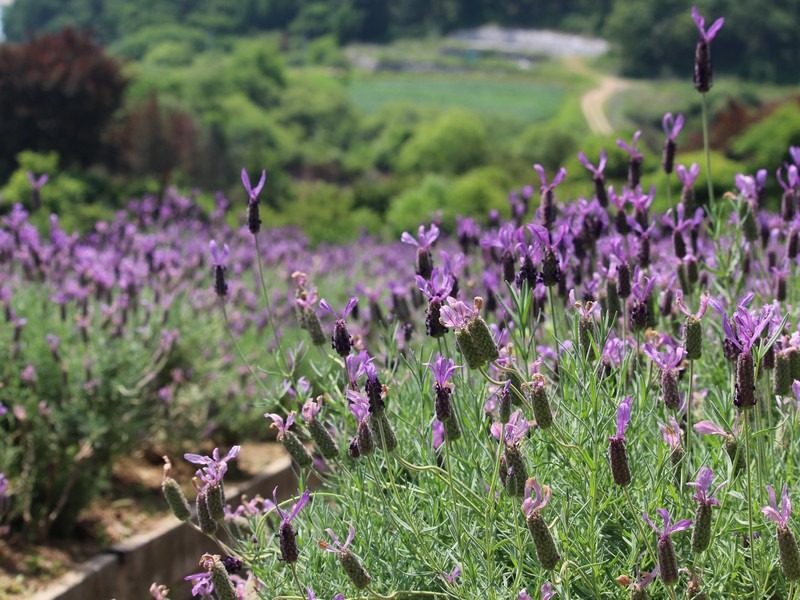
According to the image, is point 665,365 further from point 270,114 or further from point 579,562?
point 270,114

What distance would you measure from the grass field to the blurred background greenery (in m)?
0.26

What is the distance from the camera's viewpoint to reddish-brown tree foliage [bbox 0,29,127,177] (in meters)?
14.9

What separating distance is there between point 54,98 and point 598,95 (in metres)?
42.7

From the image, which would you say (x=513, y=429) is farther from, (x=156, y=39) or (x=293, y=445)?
(x=156, y=39)

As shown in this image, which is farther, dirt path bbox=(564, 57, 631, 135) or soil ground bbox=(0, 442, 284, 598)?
dirt path bbox=(564, 57, 631, 135)

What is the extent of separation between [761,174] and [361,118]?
37.9 meters

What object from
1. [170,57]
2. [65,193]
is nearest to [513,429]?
[65,193]

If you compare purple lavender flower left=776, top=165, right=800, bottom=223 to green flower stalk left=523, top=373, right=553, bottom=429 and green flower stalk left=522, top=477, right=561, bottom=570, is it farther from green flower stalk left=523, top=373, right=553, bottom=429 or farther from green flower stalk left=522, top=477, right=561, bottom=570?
green flower stalk left=522, top=477, right=561, bottom=570

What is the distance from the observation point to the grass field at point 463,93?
49188 mm

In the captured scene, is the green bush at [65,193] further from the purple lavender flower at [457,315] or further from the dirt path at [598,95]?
the dirt path at [598,95]

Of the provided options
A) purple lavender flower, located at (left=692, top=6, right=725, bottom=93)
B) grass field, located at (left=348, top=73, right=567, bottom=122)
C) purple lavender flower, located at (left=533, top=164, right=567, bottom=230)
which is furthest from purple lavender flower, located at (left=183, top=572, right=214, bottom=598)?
grass field, located at (left=348, top=73, right=567, bottom=122)

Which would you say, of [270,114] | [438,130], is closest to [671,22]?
[270,114]

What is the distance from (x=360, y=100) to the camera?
52.1 metres

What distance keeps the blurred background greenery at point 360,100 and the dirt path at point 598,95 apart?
0.50 metres
